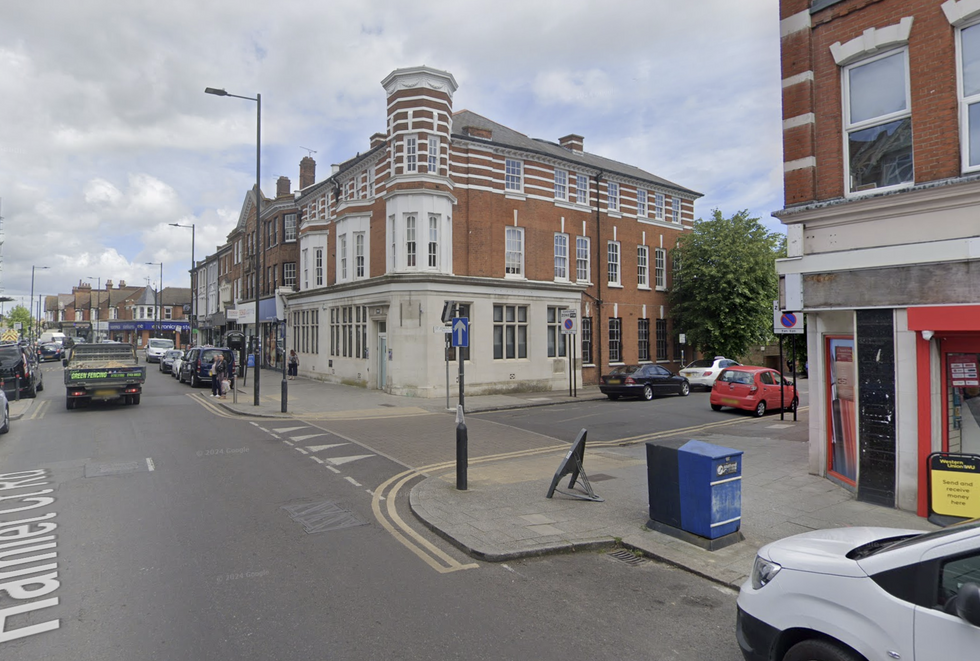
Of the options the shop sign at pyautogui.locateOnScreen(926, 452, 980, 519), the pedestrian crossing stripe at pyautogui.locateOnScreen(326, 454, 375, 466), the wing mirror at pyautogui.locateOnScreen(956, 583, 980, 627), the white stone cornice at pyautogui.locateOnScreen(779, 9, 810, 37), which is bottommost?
the pedestrian crossing stripe at pyautogui.locateOnScreen(326, 454, 375, 466)

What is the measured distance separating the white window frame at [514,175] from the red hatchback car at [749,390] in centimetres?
1240

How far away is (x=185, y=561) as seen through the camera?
19.6ft

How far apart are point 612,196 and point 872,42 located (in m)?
22.4

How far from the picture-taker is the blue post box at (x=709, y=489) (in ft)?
21.1

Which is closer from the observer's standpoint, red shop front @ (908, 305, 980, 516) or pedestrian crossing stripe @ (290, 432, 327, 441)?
red shop front @ (908, 305, 980, 516)

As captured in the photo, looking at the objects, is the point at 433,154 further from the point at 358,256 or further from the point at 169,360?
the point at 169,360

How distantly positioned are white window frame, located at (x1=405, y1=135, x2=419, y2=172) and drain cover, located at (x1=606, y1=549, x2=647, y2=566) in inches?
763

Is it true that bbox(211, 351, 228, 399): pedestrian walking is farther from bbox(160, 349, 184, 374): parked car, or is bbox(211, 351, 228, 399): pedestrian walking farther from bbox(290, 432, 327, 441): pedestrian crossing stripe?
bbox(160, 349, 184, 374): parked car

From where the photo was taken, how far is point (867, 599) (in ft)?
10.3

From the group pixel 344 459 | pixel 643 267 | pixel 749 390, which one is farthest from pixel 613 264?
pixel 344 459

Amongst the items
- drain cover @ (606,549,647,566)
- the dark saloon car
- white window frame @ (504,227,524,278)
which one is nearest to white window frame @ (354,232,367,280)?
white window frame @ (504,227,524,278)

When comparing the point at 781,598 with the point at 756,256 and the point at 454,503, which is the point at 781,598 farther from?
the point at 756,256

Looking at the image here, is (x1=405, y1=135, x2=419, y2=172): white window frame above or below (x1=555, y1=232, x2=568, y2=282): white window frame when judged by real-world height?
above

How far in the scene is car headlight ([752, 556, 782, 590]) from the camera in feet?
12.2
